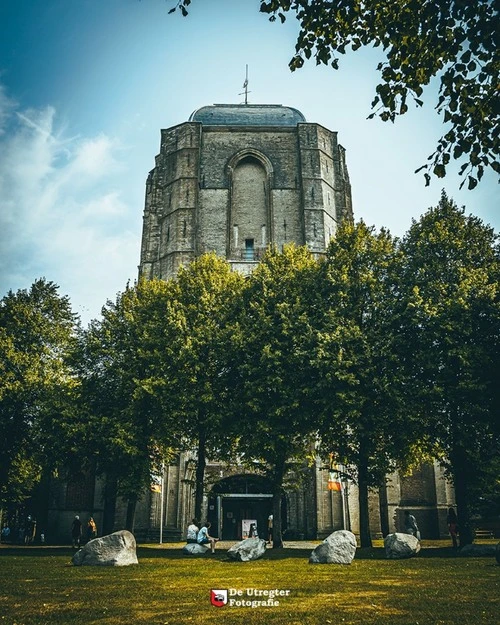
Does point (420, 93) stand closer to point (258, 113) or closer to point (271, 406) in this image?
point (271, 406)

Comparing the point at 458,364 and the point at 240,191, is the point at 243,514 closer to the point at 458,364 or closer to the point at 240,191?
the point at 458,364

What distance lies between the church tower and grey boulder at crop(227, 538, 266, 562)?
81.3 feet

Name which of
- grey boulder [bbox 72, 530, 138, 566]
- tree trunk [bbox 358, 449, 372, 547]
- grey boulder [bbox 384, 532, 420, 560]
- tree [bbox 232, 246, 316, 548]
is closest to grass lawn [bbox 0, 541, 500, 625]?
grey boulder [bbox 72, 530, 138, 566]

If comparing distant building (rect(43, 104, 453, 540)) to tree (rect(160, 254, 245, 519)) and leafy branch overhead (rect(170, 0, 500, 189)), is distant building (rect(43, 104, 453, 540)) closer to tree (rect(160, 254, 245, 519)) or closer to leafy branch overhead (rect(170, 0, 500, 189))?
tree (rect(160, 254, 245, 519))

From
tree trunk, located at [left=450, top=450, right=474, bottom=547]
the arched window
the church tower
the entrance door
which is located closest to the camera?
tree trunk, located at [left=450, top=450, right=474, bottom=547]

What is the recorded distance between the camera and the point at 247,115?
47.1 meters

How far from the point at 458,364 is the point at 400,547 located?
755cm

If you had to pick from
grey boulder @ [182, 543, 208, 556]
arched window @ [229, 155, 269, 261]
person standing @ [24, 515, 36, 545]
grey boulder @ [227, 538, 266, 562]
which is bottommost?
person standing @ [24, 515, 36, 545]

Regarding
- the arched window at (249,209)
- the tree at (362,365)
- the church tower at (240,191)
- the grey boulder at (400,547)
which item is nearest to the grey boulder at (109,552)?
the grey boulder at (400,547)

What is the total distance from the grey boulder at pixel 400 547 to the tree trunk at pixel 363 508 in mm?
4184

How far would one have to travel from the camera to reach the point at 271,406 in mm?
22562

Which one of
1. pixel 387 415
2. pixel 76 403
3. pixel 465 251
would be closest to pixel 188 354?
pixel 76 403

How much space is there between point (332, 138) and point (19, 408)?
3140 centimetres

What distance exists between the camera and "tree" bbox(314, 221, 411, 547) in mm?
21391
